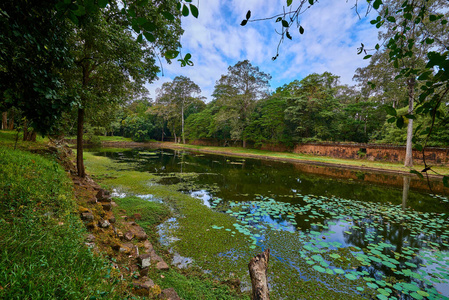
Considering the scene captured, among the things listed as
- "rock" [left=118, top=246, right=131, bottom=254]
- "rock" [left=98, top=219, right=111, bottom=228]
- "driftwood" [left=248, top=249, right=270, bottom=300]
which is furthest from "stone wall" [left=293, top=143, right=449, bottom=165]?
"rock" [left=98, top=219, right=111, bottom=228]

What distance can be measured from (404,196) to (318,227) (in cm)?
579

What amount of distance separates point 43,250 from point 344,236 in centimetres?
522

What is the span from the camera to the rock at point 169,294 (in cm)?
226

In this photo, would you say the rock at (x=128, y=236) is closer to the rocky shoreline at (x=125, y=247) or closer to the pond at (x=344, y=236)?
the rocky shoreline at (x=125, y=247)

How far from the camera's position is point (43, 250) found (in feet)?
5.73

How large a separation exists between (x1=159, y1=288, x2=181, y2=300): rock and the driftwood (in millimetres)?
1134

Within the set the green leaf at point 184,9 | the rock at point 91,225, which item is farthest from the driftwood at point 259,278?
the rock at point 91,225

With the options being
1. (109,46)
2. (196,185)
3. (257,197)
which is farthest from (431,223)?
(109,46)

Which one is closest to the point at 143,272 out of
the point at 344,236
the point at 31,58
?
the point at 31,58

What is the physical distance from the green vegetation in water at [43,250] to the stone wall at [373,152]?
19902 mm

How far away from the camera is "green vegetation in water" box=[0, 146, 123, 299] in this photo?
139cm

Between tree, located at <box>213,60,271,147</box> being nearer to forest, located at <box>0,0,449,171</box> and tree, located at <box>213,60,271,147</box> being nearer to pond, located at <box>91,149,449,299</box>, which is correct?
forest, located at <box>0,0,449,171</box>

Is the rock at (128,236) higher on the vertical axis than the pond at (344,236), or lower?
higher

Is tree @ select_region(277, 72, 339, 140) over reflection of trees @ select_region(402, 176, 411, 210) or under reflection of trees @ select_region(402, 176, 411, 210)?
over
